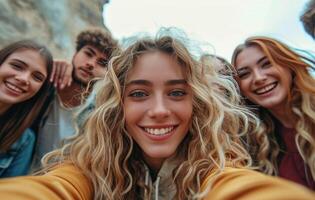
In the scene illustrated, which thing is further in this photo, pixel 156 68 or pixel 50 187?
pixel 156 68

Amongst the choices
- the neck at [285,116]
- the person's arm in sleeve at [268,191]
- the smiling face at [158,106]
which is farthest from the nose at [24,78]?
the person's arm in sleeve at [268,191]

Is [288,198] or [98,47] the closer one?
[288,198]

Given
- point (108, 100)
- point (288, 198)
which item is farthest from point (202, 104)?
point (288, 198)

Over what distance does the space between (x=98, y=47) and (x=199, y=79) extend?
1740 mm

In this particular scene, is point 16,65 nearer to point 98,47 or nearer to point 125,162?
point 98,47

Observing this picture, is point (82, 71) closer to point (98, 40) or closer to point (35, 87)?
point (98, 40)

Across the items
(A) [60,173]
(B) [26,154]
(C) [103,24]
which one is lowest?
(A) [60,173]

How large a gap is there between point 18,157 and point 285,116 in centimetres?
197

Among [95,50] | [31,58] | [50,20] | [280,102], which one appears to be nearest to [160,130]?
[280,102]

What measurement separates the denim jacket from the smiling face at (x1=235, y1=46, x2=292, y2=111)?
→ 65.1 inches

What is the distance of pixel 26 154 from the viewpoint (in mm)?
2520

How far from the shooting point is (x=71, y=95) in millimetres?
2822

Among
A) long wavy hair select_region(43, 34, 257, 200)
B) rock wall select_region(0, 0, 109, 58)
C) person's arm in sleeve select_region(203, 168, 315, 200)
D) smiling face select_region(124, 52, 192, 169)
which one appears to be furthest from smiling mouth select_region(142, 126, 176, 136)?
rock wall select_region(0, 0, 109, 58)

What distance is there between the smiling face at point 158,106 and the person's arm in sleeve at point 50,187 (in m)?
0.34
